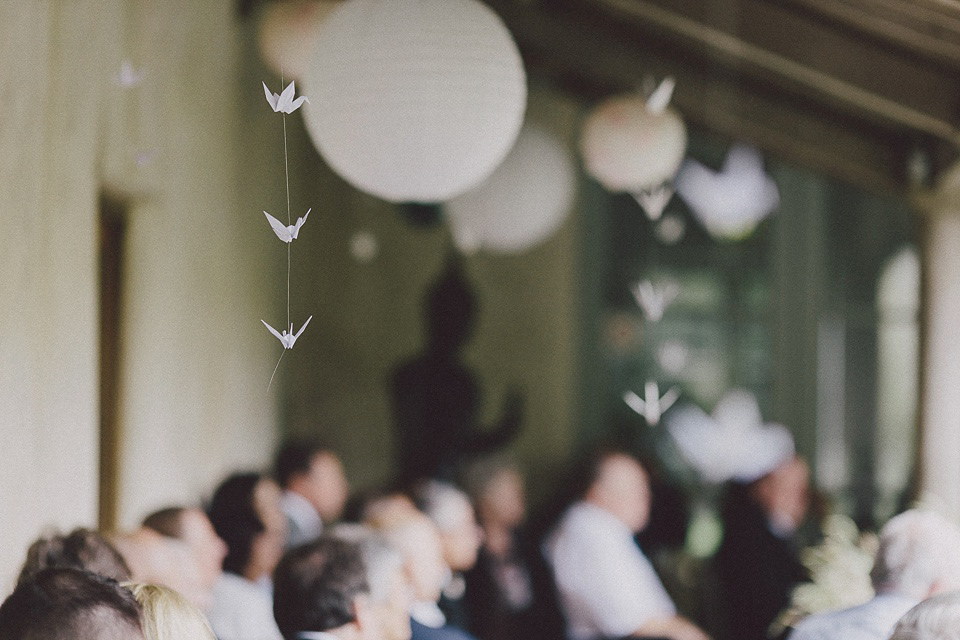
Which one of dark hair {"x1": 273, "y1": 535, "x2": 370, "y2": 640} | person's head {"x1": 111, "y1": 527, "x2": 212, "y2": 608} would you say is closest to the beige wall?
person's head {"x1": 111, "y1": 527, "x2": 212, "y2": 608}

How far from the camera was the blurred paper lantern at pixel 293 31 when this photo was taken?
3.45 metres

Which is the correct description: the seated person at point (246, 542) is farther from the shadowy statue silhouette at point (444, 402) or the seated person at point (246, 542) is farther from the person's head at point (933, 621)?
the shadowy statue silhouette at point (444, 402)

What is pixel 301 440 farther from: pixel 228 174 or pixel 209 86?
pixel 209 86

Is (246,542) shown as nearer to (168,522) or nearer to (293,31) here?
(168,522)

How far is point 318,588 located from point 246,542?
0.90 m

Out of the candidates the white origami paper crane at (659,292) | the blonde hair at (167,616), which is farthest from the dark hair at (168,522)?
the white origami paper crane at (659,292)

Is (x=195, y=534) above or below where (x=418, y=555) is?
above

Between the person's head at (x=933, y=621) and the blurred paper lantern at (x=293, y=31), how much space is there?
2.50 metres

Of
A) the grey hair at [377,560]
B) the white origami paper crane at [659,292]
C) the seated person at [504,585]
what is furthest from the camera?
the white origami paper crane at [659,292]

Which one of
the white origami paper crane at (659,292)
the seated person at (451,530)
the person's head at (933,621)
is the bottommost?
the white origami paper crane at (659,292)

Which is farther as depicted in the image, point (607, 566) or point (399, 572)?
point (607, 566)

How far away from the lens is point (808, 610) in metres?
2.92

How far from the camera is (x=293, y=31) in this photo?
3457 millimetres

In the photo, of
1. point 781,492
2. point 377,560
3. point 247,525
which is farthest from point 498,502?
point 377,560
